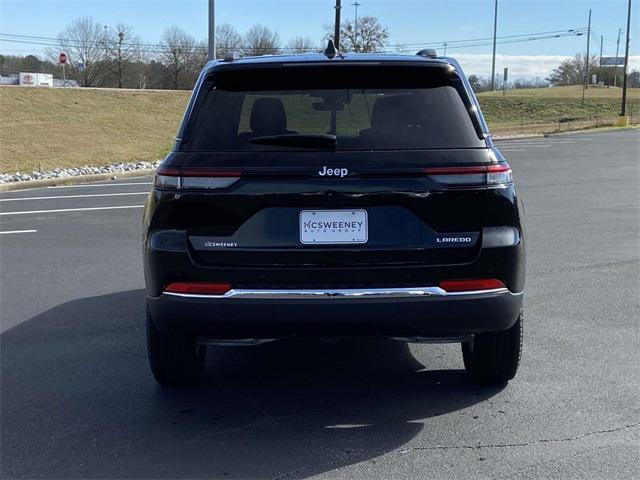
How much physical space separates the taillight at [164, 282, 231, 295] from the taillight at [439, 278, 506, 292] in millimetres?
1047

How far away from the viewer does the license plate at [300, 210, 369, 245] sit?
365cm

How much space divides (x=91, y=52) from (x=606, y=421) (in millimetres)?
85884

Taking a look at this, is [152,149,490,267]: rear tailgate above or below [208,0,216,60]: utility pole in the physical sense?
below

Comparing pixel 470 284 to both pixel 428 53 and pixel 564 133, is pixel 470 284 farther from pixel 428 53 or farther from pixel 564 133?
pixel 564 133

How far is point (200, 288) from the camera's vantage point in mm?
3705

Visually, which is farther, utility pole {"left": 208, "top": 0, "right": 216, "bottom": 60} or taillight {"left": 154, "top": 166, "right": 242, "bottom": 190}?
utility pole {"left": 208, "top": 0, "right": 216, "bottom": 60}

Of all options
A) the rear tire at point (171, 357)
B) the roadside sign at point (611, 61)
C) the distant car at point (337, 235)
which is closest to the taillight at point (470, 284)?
the distant car at point (337, 235)

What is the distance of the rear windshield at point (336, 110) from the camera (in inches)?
149

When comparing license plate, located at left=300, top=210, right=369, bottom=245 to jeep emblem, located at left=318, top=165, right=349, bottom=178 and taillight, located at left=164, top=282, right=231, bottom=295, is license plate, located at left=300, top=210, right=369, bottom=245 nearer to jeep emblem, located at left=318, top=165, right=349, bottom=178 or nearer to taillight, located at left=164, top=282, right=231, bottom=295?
jeep emblem, located at left=318, top=165, right=349, bottom=178

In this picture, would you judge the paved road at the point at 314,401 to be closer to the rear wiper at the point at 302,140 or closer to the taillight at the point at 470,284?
the taillight at the point at 470,284

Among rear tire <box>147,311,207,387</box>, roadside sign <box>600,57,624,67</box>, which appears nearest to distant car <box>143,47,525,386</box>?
rear tire <box>147,311,207,387</box>

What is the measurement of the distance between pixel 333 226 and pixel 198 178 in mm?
688

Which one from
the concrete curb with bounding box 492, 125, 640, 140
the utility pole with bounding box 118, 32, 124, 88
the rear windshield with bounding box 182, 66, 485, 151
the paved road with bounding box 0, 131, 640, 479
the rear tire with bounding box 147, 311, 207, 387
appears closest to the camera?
the paved road with bounding box 0, 131, 640, 479

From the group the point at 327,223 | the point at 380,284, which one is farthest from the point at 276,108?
the point at 380,284
